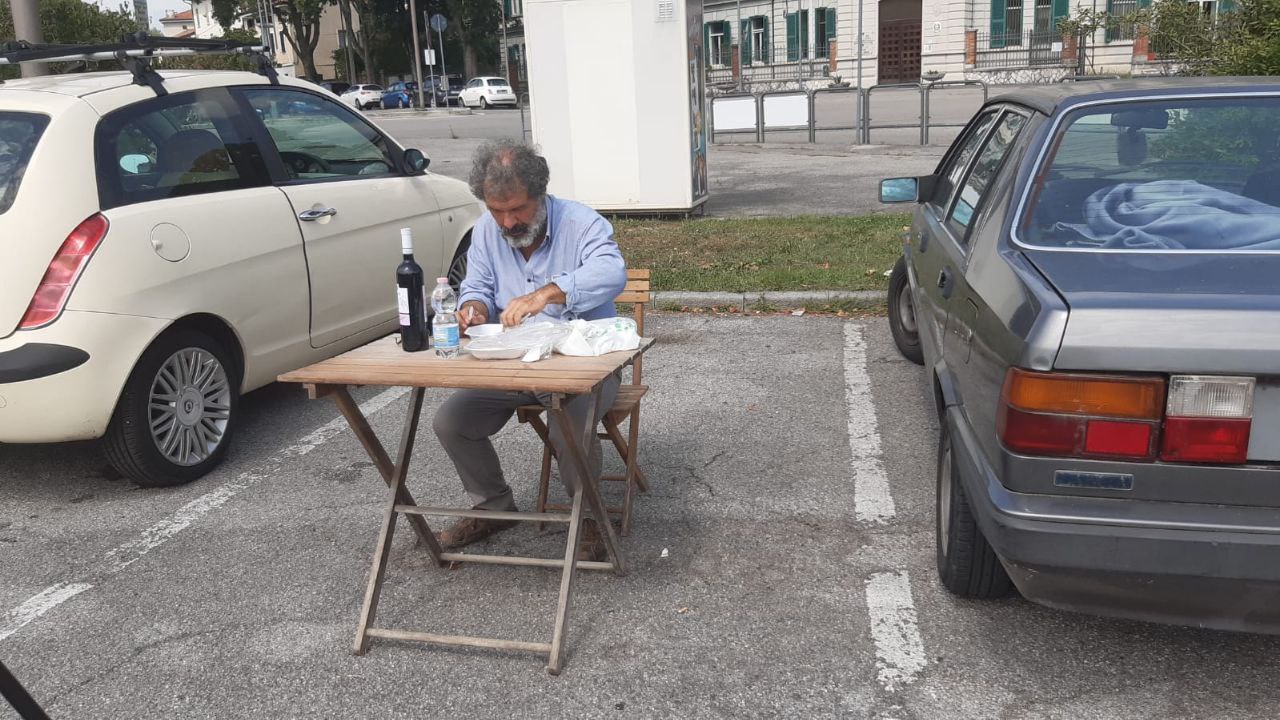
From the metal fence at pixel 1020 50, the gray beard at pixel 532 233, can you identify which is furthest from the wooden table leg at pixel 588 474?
the metal fence at pixel 1020 50

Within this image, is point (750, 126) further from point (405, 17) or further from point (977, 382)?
point (405, 17)

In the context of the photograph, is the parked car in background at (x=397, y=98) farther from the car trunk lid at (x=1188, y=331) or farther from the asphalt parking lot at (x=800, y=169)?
the car trunk lid at (x=1188, y=331)

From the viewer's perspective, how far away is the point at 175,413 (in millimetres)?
4586

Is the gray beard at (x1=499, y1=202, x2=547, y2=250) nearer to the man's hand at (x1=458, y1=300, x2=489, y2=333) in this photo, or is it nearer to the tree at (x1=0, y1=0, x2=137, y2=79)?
the man's hand at (x1=458, y1=300, x2=489, y2=333)

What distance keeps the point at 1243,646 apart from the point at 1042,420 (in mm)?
1188

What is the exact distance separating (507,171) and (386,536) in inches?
49.5

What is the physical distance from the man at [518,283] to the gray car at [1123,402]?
122cm

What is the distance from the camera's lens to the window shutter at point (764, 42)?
55812 mm

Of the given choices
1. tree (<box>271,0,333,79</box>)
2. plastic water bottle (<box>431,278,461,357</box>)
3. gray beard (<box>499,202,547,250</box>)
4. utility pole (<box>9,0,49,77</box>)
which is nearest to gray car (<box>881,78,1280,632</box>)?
gray beard (<box>499,202,547,250</box>)

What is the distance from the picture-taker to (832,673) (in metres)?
3.05

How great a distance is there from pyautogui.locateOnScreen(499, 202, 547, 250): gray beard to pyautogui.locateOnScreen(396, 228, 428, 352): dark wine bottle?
428 mm

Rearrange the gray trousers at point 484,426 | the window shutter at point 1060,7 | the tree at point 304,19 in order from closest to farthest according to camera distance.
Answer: the gray trousers at point 484,426 → the window shutter at point 1060,7 → the tree at point 304,19

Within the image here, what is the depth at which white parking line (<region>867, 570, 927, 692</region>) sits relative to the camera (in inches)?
120

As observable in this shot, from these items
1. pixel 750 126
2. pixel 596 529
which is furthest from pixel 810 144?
pixel 596 529
